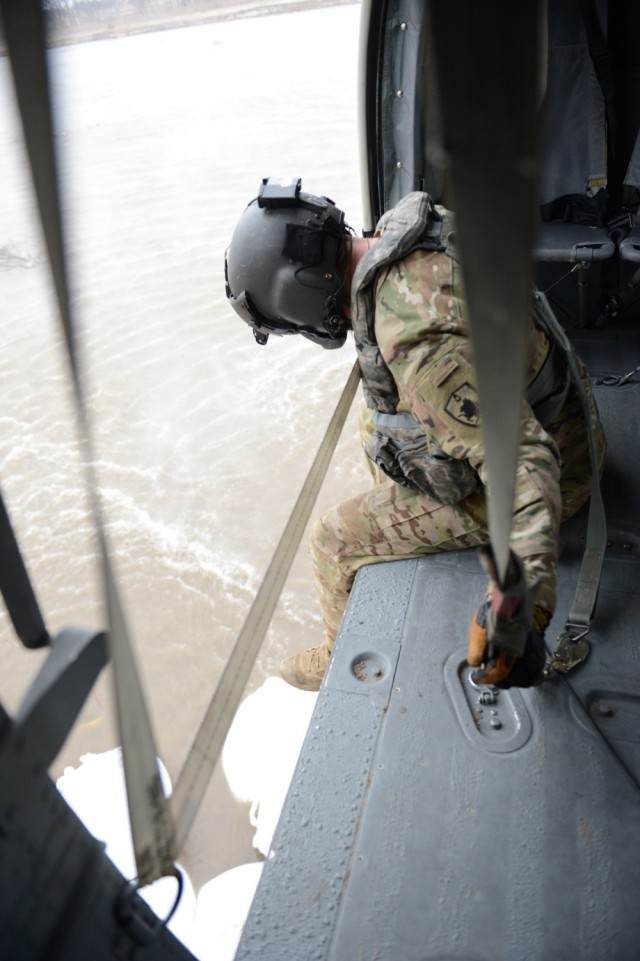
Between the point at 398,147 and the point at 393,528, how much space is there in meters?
1.66

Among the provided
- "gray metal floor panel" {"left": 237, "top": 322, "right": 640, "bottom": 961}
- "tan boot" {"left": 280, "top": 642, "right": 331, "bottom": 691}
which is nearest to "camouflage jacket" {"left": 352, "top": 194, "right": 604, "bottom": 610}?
"gray metal floor panel" {"left": 237, "top": 322, "right": 640, "bottom": 961}

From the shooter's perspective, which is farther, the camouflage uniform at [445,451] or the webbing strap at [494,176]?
the camouflage uniform at [445,451]

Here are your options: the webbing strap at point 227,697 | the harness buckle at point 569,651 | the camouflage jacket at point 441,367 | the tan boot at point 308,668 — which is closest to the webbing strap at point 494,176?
the webbing strap at point 227,697

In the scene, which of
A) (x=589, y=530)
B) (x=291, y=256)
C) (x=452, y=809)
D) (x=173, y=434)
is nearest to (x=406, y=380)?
(x=291, y=256)

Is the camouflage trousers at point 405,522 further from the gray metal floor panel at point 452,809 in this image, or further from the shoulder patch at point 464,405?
the shoulder patch at point 464,405

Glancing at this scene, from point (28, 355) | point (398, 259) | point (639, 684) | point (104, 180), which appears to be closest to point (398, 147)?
point (398, 259)

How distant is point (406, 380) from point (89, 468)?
4.46ft

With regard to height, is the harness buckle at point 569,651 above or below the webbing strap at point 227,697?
below

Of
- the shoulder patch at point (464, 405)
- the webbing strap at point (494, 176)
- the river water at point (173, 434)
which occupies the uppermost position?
the webbing strap at point (494, 176)

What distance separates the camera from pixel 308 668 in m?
2.69

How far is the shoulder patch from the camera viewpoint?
170cm

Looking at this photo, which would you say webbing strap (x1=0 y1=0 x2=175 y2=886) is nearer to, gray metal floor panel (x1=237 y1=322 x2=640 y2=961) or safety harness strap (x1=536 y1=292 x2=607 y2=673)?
gray metal floor panel (x1=237 y1=322 x2=640 y2=961)

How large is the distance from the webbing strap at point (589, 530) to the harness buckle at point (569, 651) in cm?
3

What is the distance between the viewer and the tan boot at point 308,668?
264 cm
